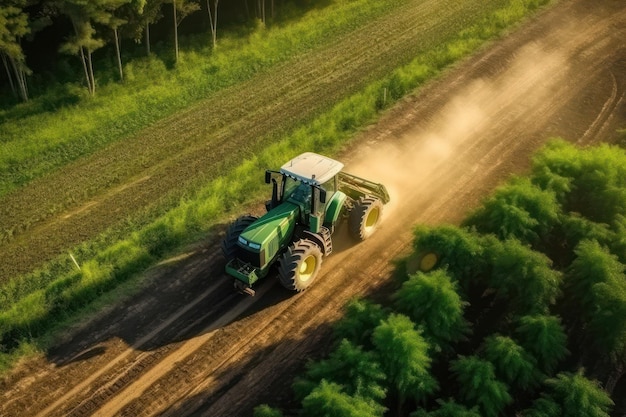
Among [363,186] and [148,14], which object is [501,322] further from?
[148,14]

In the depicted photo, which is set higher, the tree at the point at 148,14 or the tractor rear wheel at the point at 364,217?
the tree at the point at 148,14

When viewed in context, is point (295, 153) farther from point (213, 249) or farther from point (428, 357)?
point (428, 357)

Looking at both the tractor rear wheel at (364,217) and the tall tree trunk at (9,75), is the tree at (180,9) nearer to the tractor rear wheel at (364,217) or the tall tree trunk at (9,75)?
the tall tree trunk at (9,75)

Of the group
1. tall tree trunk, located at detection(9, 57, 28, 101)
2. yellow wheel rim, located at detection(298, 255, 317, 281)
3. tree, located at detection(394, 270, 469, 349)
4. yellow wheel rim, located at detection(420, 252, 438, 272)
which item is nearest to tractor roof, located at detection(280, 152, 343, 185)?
yellow wheel rim, located at detection(298, 255, 317, 281)

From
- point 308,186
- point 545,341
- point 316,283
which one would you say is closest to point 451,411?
point 545,341

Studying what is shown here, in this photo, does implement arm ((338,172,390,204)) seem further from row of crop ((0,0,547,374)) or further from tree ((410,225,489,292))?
tree ((410,225,489,292))

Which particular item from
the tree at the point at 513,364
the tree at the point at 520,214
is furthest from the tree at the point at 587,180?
the tree at the point at 513,364
